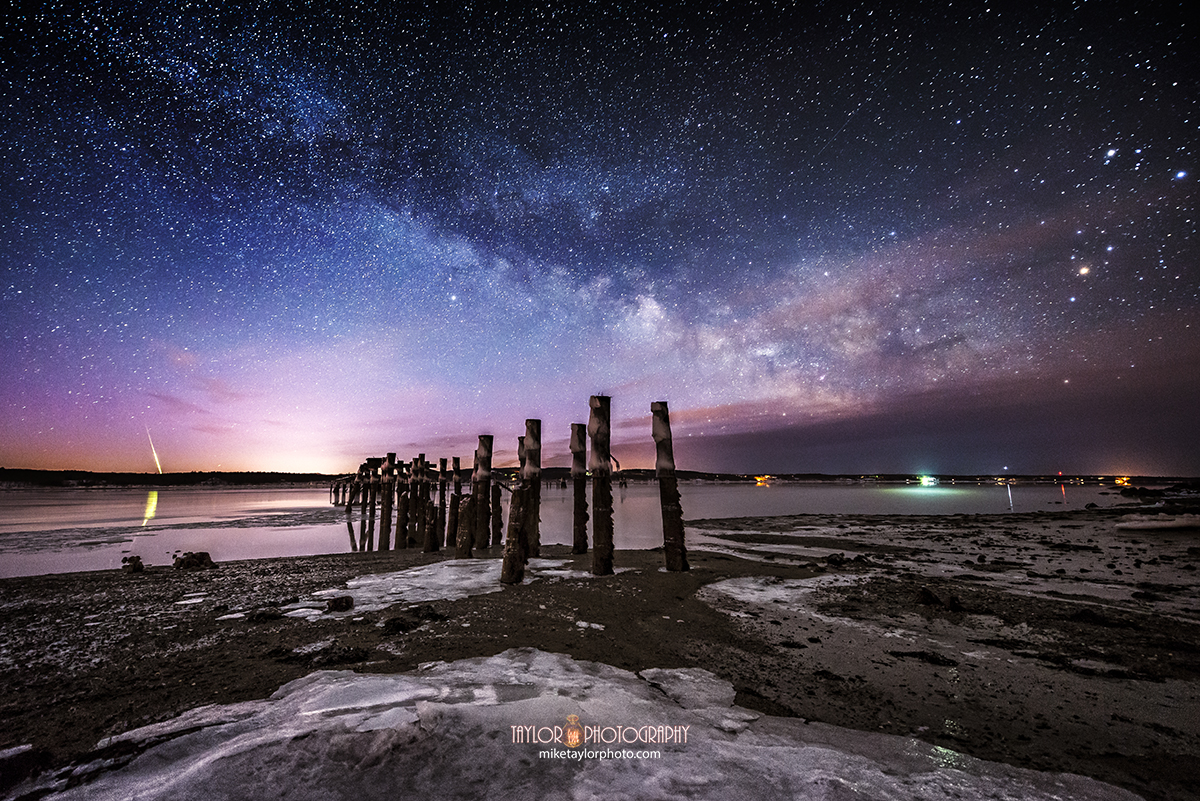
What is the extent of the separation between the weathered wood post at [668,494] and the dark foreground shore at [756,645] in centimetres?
48

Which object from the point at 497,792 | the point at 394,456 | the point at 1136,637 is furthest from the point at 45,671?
the point at 394,456

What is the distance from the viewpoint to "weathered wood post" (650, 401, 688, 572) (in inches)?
348

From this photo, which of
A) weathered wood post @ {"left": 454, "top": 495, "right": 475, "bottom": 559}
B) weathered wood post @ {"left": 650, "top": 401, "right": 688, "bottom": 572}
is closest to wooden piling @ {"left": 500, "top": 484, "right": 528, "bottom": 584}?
weathered wood post @ {"left": 650, "top": 401, "right": 688, "bottom": 572}

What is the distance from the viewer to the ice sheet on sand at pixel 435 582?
6828 millimetres

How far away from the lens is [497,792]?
7.47 feet

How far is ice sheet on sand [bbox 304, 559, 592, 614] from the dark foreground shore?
17.3 inches

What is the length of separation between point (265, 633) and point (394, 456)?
1233 cm

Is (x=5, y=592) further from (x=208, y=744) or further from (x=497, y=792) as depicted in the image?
(x=497, y=792)

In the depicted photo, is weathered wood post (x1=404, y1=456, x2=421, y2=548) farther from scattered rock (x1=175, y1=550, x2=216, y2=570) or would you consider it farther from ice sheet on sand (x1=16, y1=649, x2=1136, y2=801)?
ice sheet on sand (x1=16, y1=649, x2=1136, y2=801)

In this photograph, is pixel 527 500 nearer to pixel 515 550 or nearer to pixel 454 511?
pixel 515 550

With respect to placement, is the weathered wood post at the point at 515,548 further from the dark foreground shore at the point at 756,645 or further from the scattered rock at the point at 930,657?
the scattered rock at the point at 930,657

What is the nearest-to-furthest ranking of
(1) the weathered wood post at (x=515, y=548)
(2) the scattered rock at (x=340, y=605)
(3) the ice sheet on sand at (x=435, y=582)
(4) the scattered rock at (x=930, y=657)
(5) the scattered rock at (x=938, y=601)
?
(4) the scattered rock at (x=930, y=657)
(2) the scattered rock at (x=340, y=605)
(5) the scattered rock at (x=938, y=601)
(3) the ice sheet on sand at (x=435, y=582)
(1) the weathered wood post at (x=515, y=548)

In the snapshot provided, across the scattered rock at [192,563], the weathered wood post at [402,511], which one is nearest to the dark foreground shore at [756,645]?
the scattered rock at [192,563]

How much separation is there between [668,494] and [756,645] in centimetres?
398
